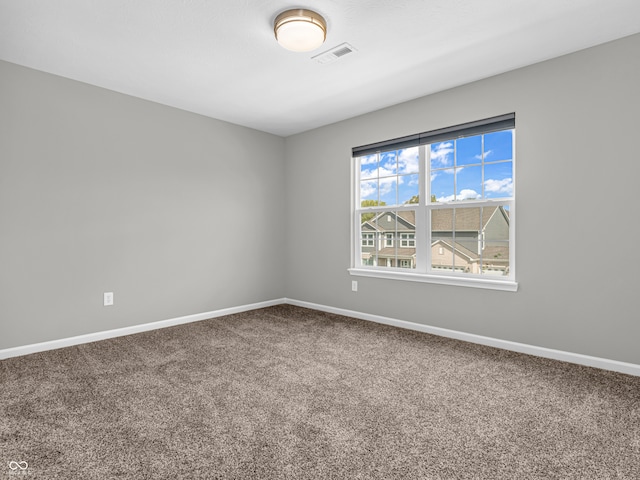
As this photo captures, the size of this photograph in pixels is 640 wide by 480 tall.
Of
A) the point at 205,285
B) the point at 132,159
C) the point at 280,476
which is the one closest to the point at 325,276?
the point at 205,285

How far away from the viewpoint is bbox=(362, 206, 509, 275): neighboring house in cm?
318

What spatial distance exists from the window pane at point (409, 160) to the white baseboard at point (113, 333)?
2.59 m

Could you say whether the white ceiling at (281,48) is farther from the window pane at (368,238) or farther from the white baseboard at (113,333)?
the white baseboard at (113,333)

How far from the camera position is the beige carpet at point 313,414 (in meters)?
1.50

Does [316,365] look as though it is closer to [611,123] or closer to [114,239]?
[114,239]

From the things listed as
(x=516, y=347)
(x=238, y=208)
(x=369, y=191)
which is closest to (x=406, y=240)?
(x=369, y=191)

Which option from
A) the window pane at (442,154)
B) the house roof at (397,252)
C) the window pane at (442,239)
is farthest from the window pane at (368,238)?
the window pane at (442,154)

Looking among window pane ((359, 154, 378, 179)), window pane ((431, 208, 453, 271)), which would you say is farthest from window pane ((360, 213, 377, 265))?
window pane ((431, 208, 453, 271))

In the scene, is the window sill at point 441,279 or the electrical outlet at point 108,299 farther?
the electrical outlet at point 108,299

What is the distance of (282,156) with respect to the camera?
499 centimetres

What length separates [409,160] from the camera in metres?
3.79

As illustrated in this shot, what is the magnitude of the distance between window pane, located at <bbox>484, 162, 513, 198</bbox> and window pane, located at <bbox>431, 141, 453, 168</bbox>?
1.27ft

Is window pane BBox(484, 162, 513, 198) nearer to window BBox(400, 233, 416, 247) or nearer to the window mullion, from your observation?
the window mullion

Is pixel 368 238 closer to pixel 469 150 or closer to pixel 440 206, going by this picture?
pixel 440 206
